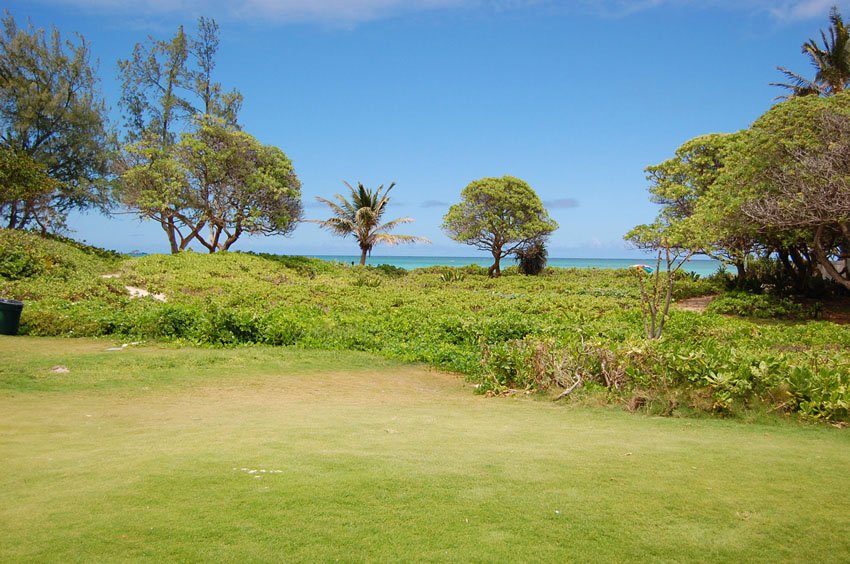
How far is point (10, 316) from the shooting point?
12.2 metres

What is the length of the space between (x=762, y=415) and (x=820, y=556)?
385cm

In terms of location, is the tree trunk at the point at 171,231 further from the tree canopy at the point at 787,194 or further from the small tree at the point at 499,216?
the tree canopy at the point at 787,194

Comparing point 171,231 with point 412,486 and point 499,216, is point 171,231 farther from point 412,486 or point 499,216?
point 412,486

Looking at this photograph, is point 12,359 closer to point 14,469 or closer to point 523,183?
point 14,469

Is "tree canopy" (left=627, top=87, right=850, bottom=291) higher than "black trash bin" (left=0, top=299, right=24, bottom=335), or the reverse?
"tree canopy" (left=627, top=87, right=850, bottom=291)

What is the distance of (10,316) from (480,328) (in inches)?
374

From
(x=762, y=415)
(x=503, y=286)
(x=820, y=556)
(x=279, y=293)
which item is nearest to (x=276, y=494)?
(x=820, y=556)

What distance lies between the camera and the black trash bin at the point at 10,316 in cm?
1212

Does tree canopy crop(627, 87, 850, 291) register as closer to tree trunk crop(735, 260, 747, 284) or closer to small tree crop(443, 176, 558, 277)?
tree trunk crop(735, 260, 747, 284)

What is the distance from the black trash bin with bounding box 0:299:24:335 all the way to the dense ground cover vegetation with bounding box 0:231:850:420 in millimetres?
352

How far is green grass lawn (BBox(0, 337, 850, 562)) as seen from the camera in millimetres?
3146

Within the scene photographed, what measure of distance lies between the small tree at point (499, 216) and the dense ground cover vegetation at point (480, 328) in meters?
5.62

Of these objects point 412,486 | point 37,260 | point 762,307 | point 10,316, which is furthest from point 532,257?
point 412,486

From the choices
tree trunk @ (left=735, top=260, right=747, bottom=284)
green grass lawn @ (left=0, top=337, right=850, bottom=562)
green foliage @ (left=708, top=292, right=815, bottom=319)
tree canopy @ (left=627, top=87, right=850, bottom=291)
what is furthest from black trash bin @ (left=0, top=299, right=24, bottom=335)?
tree trunk @ (left=735, top=260, right=747, bottom=284)
